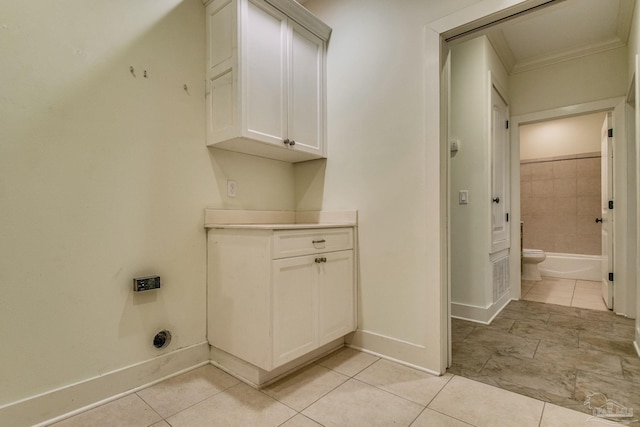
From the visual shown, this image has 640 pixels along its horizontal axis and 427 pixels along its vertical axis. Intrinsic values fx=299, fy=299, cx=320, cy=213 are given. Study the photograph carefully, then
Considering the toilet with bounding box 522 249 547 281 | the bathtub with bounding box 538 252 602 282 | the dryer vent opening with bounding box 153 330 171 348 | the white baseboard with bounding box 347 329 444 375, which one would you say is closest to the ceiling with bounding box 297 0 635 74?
the toilet with bounding box 522 249 547 281

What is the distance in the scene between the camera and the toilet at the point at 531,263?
4254 mm

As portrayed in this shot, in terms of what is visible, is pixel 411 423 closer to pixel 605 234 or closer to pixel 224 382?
pixel 224 382

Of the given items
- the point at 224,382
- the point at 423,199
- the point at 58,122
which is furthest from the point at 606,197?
the point at 58,122

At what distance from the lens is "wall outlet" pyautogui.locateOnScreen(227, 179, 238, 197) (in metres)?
2.10

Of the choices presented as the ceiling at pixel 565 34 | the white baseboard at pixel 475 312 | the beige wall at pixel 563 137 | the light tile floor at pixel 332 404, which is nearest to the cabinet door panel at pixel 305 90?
the light tile floor at pixel 332 404


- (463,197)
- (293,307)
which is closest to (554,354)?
(463,197)

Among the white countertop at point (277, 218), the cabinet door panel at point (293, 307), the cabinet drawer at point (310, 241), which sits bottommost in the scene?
the cabinet door panel at point (293, 307)

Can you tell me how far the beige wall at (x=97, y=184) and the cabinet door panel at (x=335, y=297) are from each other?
2.60 feet

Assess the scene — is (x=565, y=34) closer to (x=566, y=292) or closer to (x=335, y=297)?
(x=566, y=292)

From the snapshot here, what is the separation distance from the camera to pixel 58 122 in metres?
1.42

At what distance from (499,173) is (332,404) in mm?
2869

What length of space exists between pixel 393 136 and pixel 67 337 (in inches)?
82.9

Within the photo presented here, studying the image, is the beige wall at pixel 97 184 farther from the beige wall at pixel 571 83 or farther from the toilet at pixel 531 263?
the toilet at pixel 531 263

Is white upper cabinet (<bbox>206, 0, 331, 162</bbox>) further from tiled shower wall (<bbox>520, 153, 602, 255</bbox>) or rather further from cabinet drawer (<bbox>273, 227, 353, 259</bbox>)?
tiled shower wall (<bbox>520, 153, 602, 255</bbox>)
